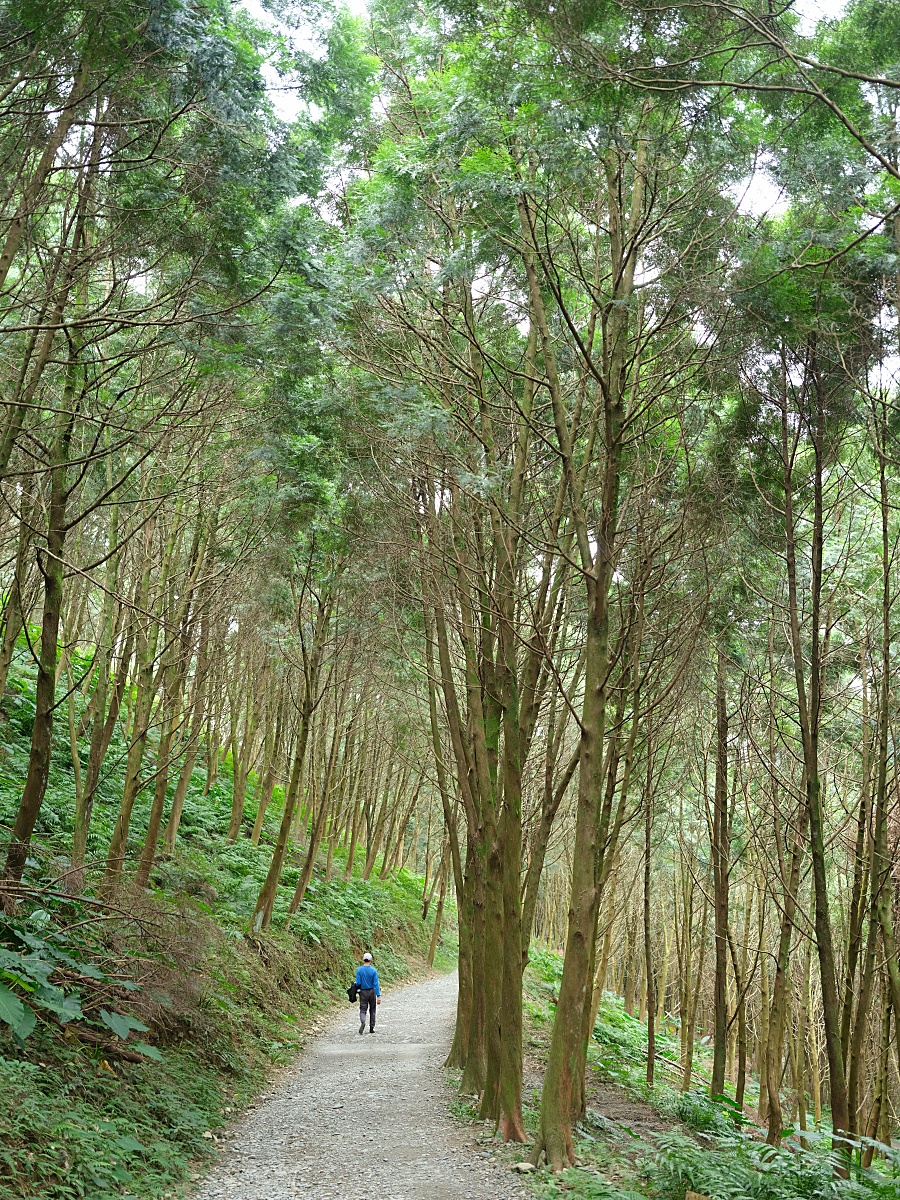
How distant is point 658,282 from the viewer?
8.53 metres

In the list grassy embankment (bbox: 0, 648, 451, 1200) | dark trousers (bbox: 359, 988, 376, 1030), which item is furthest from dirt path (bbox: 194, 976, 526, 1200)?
dark trousers (bbox: 359, 988, 376, 1030)

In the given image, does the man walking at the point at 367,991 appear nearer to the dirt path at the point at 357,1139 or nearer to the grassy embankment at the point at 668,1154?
the dirt path at the point at 357,1139

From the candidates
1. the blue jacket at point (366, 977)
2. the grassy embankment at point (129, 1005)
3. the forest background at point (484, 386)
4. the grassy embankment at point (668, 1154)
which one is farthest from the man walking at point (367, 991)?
the grassy embankment at point (668, 1154)

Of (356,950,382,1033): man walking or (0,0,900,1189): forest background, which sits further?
(356,950,382,1033): man walking

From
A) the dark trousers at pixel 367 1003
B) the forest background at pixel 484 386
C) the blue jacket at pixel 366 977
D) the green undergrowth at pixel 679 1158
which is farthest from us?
the blue jacket at pixel 366 977

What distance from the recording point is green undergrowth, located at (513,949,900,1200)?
6129 millimetres

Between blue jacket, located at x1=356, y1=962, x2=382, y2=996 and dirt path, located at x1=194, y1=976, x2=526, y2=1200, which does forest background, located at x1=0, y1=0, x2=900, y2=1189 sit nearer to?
dirt path, located at x1=194, y1=976, x2=526, y2=1200

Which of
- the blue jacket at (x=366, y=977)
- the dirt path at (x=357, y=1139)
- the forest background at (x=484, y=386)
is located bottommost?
the dirt path at (x=357, y=1139)

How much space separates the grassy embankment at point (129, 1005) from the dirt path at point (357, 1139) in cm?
37

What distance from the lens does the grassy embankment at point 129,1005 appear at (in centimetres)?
543

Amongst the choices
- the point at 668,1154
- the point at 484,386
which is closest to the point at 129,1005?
the point at 668,1154

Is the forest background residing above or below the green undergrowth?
above

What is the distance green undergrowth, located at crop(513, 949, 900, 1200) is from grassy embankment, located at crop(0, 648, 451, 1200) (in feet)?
10.2

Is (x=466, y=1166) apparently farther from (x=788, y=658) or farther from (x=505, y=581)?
(x=788, y=658)
